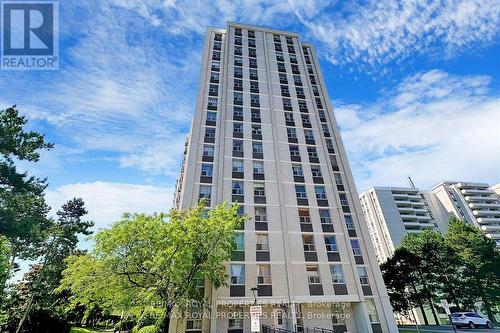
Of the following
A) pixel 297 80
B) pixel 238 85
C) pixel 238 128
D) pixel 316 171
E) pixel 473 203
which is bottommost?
pixel 316 171

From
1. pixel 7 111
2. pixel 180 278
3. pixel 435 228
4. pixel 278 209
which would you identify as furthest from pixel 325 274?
pixel 435 228

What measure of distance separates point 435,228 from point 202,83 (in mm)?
85877

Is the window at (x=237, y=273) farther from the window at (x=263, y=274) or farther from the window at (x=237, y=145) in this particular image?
the window at (x=237, y=145)

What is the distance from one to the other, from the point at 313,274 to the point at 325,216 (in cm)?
685

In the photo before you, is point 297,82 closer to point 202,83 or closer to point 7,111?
point 202,83

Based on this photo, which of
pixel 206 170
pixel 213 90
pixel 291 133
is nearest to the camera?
pixel 206 170

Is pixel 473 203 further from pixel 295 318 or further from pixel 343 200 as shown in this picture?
pixel 295 318

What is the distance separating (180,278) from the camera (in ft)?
60.8

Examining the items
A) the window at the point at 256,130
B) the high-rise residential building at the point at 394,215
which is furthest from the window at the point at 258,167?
the high-rise residential building at the point at 394,215

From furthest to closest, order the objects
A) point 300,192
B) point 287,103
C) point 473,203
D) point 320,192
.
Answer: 1. point 473,203
2. point 287,103
3. point 320,192
4. point 300,192

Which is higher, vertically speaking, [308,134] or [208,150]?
[308,134]

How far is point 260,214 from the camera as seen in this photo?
94.9 feet

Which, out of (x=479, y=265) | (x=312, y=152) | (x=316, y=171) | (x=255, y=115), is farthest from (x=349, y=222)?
(x=479, y=265)

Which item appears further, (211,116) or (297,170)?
(211,116)
